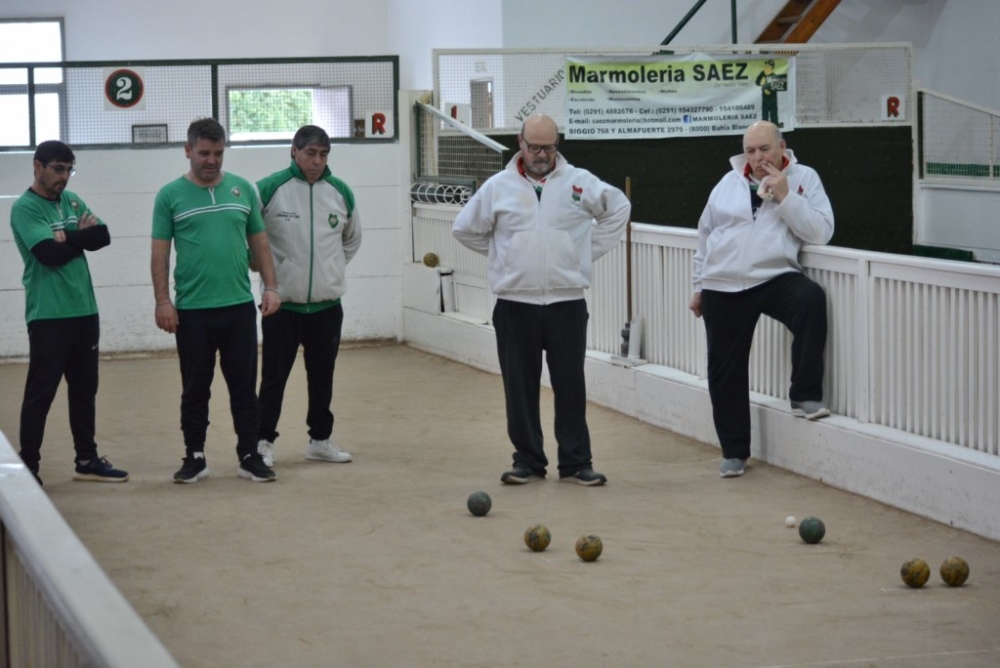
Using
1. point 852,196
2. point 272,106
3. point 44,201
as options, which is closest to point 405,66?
point 272,106

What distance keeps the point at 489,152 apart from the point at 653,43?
4929 mm

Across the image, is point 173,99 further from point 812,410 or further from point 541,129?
point 812,410

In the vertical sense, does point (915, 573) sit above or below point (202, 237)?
below

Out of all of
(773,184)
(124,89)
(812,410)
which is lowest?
(812,410)

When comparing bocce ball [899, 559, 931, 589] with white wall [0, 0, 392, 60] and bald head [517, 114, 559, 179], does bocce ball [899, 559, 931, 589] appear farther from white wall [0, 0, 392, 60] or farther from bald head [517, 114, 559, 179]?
white wall [0, 0, 392, 60]

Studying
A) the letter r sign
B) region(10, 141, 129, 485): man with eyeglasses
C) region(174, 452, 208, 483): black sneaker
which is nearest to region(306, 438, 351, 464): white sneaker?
region(174, 452, 208, 483): black sneaker

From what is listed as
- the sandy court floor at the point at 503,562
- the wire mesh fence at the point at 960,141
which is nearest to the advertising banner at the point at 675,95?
the wire mesh fence at the point at 960,141

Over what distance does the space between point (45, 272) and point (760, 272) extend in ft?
10.3

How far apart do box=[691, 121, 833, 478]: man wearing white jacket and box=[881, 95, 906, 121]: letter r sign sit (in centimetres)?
592

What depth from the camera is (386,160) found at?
11.2 m

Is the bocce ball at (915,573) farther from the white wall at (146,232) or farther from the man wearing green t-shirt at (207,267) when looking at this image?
the white wall at (146,232)

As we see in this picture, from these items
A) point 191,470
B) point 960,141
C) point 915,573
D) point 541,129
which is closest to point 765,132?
point 541,129

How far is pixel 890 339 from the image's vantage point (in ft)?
20.1

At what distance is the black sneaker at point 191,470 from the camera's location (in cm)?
655
